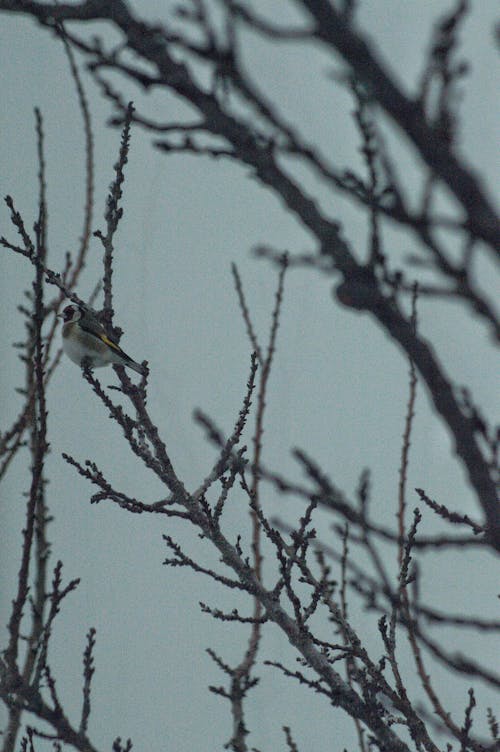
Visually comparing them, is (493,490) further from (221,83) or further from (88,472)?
(88,472)

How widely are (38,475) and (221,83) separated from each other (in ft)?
4.89

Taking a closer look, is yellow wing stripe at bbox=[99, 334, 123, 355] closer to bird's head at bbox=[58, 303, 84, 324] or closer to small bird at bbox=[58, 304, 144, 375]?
small bird at bbox=[58, 304, 144, 375]

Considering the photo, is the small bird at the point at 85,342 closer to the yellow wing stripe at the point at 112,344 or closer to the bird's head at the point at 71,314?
the yellow wing stripe at the point at 112,344

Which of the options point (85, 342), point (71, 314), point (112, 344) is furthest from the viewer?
point (71, 314)

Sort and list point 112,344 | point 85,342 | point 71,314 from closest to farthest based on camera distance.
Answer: point 112,344 → point 85,342 → point 71,314

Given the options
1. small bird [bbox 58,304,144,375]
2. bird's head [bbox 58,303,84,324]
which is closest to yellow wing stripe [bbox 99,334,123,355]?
small bird [bbox 58,304,144,375]

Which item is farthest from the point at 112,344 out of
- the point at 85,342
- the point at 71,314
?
the point at 71,314

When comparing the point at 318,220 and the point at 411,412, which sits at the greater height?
the point at 411,412

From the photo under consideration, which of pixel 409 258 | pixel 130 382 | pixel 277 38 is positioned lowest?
pixel 409 258

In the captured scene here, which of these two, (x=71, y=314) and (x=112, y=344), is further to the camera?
(x=71, y=314)

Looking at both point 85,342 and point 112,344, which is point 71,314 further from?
point 112,344

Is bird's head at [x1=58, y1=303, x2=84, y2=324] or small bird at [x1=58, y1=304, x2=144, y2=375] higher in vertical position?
bird's head at [x1=58, y1=303, x2=84, y2=324]

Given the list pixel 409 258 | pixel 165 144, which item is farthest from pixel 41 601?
pixel 409 258

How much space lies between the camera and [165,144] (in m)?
1.51
